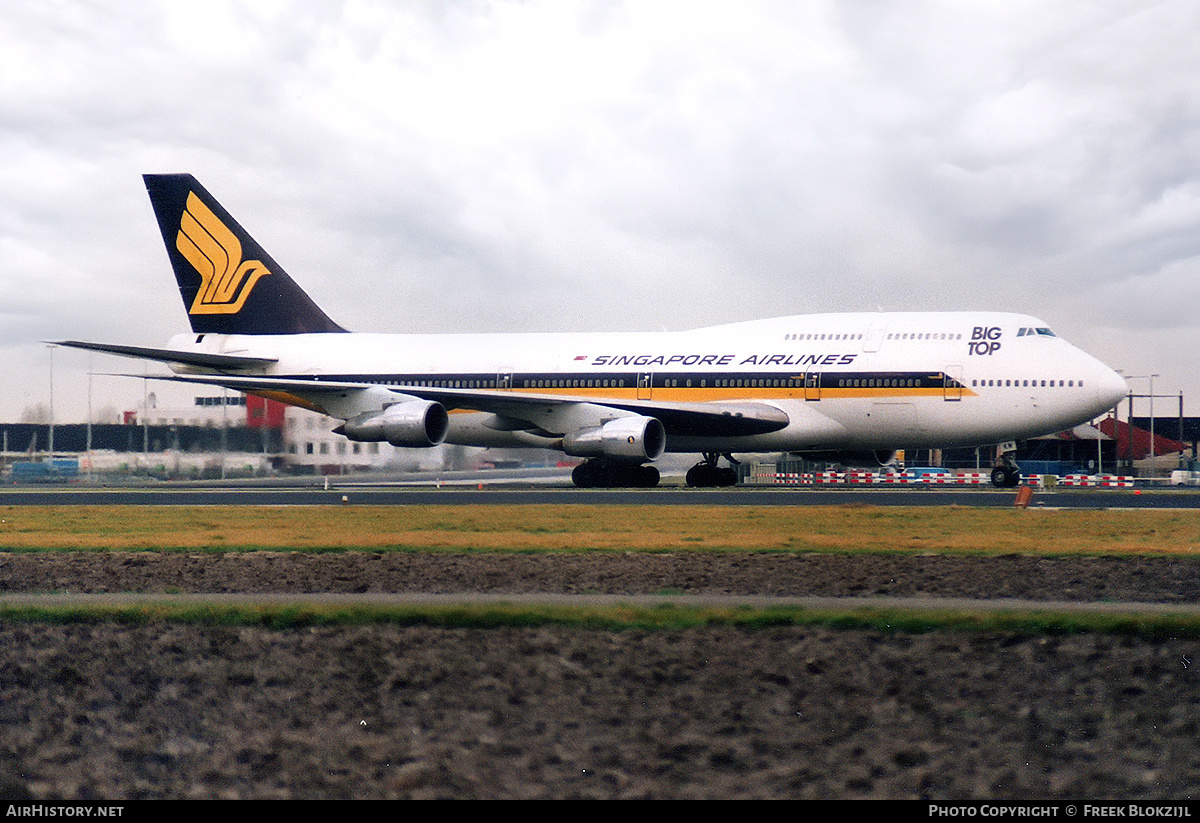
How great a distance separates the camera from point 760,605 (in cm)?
1265

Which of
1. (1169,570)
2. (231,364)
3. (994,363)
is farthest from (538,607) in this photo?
(231,364)

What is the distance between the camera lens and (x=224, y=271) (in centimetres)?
4475

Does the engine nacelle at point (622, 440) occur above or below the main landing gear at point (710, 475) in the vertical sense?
above

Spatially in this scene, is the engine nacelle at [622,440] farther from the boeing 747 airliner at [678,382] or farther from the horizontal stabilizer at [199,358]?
the horizontal stabilizer at [199,358]

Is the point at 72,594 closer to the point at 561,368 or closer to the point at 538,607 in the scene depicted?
the point at 538,607

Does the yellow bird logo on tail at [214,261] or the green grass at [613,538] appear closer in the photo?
the green grass at [613,538]

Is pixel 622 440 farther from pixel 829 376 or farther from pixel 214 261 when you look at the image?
pixel 214 261

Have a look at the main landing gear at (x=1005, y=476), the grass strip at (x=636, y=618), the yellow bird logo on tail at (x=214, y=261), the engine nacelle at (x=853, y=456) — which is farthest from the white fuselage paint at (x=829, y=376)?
the grass strip at (x=636, y=618)

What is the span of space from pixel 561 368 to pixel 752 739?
104 feet

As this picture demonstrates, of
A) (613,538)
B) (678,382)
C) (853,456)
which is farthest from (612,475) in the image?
(613,538)

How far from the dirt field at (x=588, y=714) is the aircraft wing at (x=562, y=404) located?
25.1 metres

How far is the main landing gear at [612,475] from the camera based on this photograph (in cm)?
3894

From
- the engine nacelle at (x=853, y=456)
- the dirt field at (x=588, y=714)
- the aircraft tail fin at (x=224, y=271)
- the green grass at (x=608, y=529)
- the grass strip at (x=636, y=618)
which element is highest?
the aircraft tail fin at (x=224, y=271)

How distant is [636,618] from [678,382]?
26453 mm
